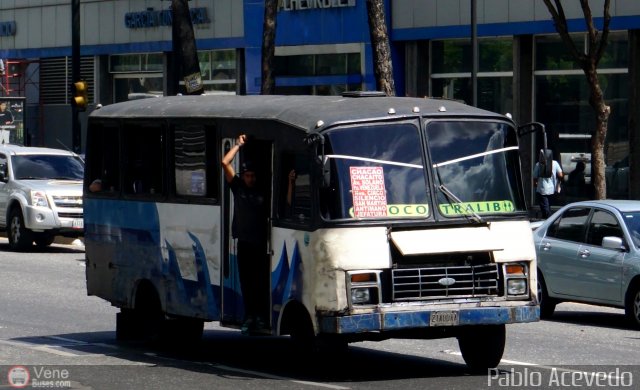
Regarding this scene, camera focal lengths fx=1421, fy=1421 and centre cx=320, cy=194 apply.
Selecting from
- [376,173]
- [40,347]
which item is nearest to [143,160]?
[40,347]

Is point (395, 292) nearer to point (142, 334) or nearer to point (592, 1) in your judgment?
point (142, 334)

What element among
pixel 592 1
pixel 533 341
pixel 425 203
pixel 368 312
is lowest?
pixel 533 341

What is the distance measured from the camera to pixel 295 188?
1180 centimetres

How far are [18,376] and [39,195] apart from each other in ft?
47.9

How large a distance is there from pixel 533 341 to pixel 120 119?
Answer: 191 inches

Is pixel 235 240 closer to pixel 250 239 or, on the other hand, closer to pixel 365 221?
pixel 250 239

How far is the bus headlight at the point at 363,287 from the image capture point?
11148 millimetres

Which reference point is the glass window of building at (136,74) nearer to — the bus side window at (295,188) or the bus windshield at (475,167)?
the bus side window at (295,188)

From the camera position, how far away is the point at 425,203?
11648mm

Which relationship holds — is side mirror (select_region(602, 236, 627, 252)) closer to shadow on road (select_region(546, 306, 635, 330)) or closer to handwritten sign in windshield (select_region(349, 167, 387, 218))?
shadow on road (select_region(546, 306, 635, 330))

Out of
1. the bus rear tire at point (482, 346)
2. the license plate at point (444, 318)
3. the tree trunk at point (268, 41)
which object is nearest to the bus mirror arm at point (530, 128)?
the bus rear tire at point (482, 346)

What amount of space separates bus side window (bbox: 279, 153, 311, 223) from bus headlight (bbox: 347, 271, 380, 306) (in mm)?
697

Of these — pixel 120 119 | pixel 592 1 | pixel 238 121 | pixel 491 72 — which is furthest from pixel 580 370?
pixel 491 72

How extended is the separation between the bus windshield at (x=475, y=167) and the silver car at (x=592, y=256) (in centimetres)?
464
